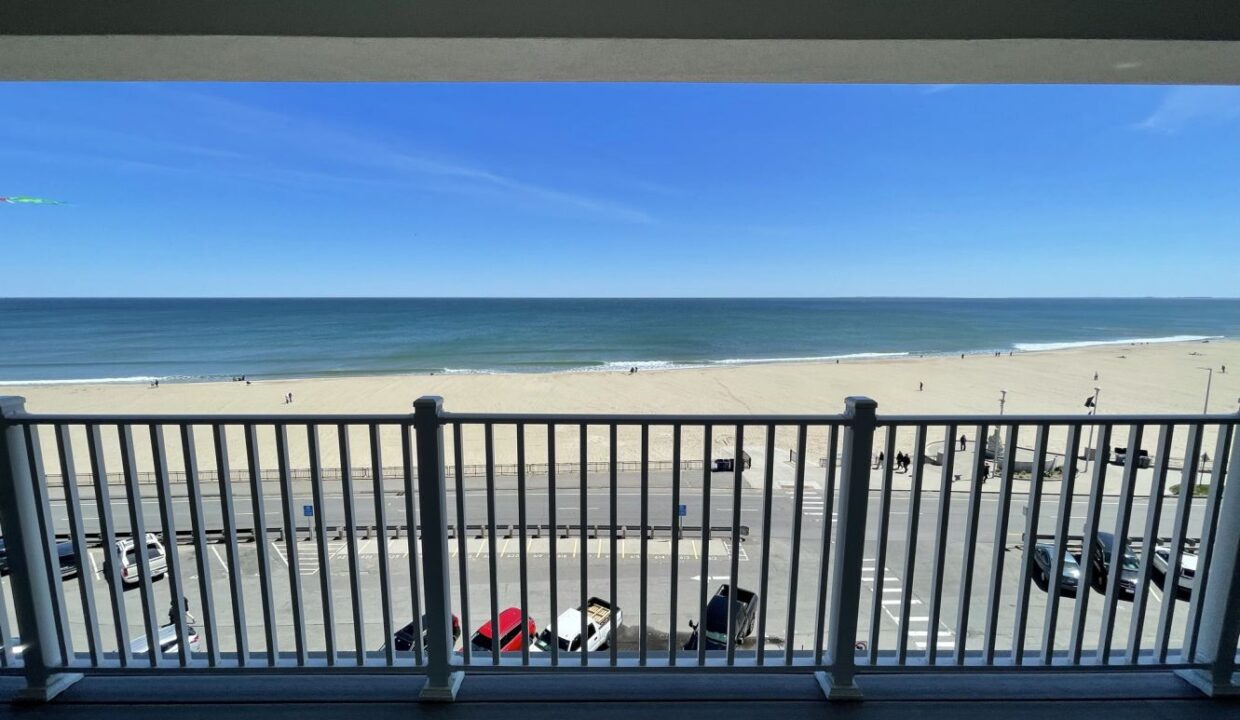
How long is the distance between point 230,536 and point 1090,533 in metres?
2.42

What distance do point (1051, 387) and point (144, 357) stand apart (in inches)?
1472

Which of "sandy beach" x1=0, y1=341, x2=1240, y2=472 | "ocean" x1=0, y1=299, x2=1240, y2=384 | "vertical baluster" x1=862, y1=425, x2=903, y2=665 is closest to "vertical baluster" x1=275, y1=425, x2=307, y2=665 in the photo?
"vertical baluster" x1=862, y1=425, x2=903, y2=665

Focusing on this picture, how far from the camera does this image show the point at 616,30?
4.37 feet

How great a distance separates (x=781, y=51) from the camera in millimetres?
1392

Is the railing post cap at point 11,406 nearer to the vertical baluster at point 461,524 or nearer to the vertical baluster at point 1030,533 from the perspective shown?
the vertical baluster at point 461,524

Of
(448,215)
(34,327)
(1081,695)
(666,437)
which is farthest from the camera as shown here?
(448,215)

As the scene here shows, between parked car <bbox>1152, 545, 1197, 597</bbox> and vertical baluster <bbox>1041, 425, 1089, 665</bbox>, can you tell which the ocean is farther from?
vertical baluster <bbox>1041, 425, 1089, 665</bbox>

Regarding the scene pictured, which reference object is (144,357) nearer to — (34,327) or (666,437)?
(34,327)

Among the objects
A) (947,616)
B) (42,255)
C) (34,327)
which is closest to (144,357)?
(34,327)

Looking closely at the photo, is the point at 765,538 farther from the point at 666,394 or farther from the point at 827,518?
the point at 666,394

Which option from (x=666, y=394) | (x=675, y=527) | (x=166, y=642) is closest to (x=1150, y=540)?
(x=675, y=527)

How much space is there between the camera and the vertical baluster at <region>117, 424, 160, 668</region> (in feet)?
4.44

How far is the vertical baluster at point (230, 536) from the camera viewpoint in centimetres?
134

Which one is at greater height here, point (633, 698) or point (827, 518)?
point (827, 518)
